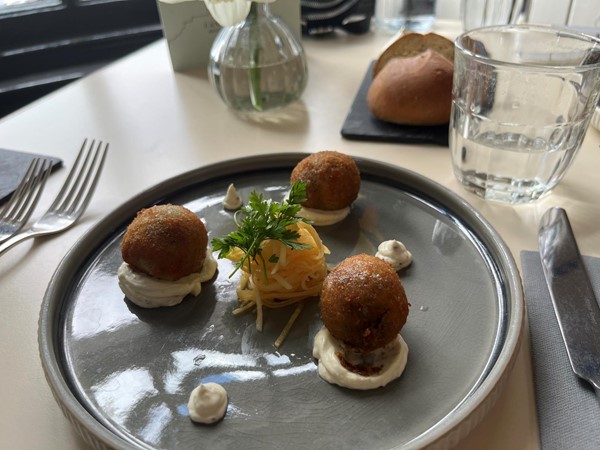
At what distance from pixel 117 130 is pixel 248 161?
52cm

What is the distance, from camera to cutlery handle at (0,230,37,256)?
0.89 m

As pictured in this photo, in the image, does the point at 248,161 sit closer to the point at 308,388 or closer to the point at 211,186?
the point at 211,186

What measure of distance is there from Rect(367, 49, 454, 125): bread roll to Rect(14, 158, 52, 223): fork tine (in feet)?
2.47

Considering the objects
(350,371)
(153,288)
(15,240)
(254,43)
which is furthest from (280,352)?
(254,43)

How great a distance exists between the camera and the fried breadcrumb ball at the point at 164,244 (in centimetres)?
75

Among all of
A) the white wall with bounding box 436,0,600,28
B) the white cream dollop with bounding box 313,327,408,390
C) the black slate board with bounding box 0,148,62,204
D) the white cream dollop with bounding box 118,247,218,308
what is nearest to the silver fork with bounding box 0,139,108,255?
the black slate board with bounding box 0,148,62,204

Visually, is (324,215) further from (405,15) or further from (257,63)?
(405,15)

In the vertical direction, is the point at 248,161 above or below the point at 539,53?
below

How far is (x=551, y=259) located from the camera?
81 centimetres

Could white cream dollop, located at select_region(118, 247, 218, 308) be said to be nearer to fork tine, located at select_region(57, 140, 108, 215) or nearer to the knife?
fork tine, located at select_region(57, 140, 108, 215)

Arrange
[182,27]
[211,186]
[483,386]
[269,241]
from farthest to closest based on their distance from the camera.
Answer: [182,27] < [211,186] < [269,241] < [483,386]

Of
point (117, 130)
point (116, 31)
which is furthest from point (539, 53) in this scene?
point (116, 31)

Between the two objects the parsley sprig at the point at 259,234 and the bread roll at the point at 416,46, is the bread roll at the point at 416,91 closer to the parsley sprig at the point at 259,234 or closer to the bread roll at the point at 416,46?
the bread roll at the point at 416,46

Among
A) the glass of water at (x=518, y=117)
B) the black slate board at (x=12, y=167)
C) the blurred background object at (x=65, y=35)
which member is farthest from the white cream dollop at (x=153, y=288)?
the blurred background object at (x=65, y=35)
